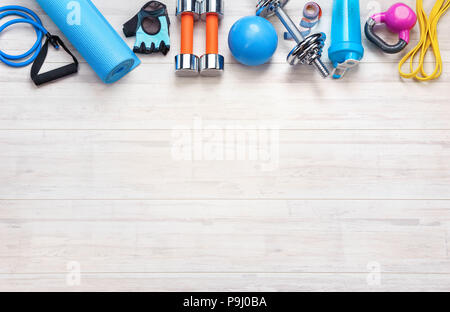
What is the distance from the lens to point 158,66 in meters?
1.18

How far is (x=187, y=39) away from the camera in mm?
1134

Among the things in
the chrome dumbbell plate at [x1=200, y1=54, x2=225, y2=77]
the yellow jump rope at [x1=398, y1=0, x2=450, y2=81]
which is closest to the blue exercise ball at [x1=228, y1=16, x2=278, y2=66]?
the chrome dumbbell plate at [x1=200, y1=54, x2=225, y2=77]

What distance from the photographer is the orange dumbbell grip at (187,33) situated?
1.13 meters

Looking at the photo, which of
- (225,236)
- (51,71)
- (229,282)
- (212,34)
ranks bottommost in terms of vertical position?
(229,282)

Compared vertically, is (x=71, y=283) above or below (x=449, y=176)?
below

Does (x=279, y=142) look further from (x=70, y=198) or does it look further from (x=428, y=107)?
(x=70, y=198)

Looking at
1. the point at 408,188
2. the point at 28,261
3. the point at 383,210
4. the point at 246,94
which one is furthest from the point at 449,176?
the point at 28,261

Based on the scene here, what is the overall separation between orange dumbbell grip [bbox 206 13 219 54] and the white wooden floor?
54mm

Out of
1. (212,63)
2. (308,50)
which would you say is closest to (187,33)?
(212,63)

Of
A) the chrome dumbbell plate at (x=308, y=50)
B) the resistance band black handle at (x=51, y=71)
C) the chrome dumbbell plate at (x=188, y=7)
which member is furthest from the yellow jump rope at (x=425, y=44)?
the resistance band black handle at (x=51, y=71)

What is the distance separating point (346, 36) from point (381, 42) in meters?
0.14

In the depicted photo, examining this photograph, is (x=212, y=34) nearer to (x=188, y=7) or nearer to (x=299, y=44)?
(x=188, y=7)

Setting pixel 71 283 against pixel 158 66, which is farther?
pixel 158 66
